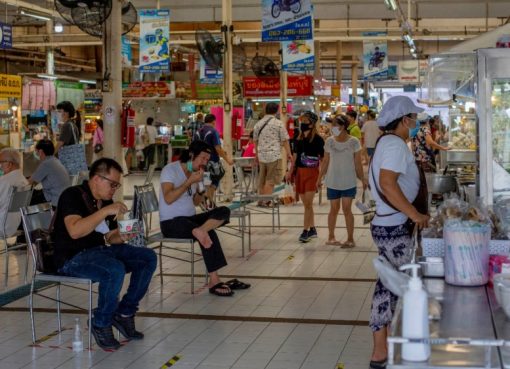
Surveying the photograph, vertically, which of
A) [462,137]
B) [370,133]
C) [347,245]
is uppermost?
[370,133]

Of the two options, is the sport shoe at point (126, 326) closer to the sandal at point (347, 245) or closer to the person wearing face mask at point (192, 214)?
the person wearing face mask at point (192, 214)

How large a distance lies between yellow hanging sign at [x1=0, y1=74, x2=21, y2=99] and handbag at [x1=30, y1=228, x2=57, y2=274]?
1034cm

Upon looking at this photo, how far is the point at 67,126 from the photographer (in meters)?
11.4

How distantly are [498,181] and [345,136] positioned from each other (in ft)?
13.8

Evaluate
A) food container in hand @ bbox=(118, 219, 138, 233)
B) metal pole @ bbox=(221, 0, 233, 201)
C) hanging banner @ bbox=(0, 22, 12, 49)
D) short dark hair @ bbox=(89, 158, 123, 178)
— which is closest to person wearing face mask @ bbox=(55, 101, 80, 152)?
hanging banner @ bbox=(0, 22, 12, 49)

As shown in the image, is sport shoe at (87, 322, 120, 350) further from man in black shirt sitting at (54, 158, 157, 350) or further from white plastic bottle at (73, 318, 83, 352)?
white plastic bottle at (73, 318, 83, 352)

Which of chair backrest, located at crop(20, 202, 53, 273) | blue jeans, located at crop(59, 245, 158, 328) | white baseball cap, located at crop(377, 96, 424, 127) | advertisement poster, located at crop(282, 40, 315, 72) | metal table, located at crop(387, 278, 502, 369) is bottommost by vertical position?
blue jeans, located at crop(59, 245, 158, 328)

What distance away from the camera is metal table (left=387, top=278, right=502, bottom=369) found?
265cm

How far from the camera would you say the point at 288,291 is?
25.2 feet

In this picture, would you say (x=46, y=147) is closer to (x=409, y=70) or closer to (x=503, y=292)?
(x=503, y=292)

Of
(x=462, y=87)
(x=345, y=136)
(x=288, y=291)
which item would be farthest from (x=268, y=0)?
(x=288, y=291)

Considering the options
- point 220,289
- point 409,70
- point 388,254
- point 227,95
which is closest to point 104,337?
point 220,289

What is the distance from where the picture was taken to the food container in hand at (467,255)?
3596mm

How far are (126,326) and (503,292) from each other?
135 inches
